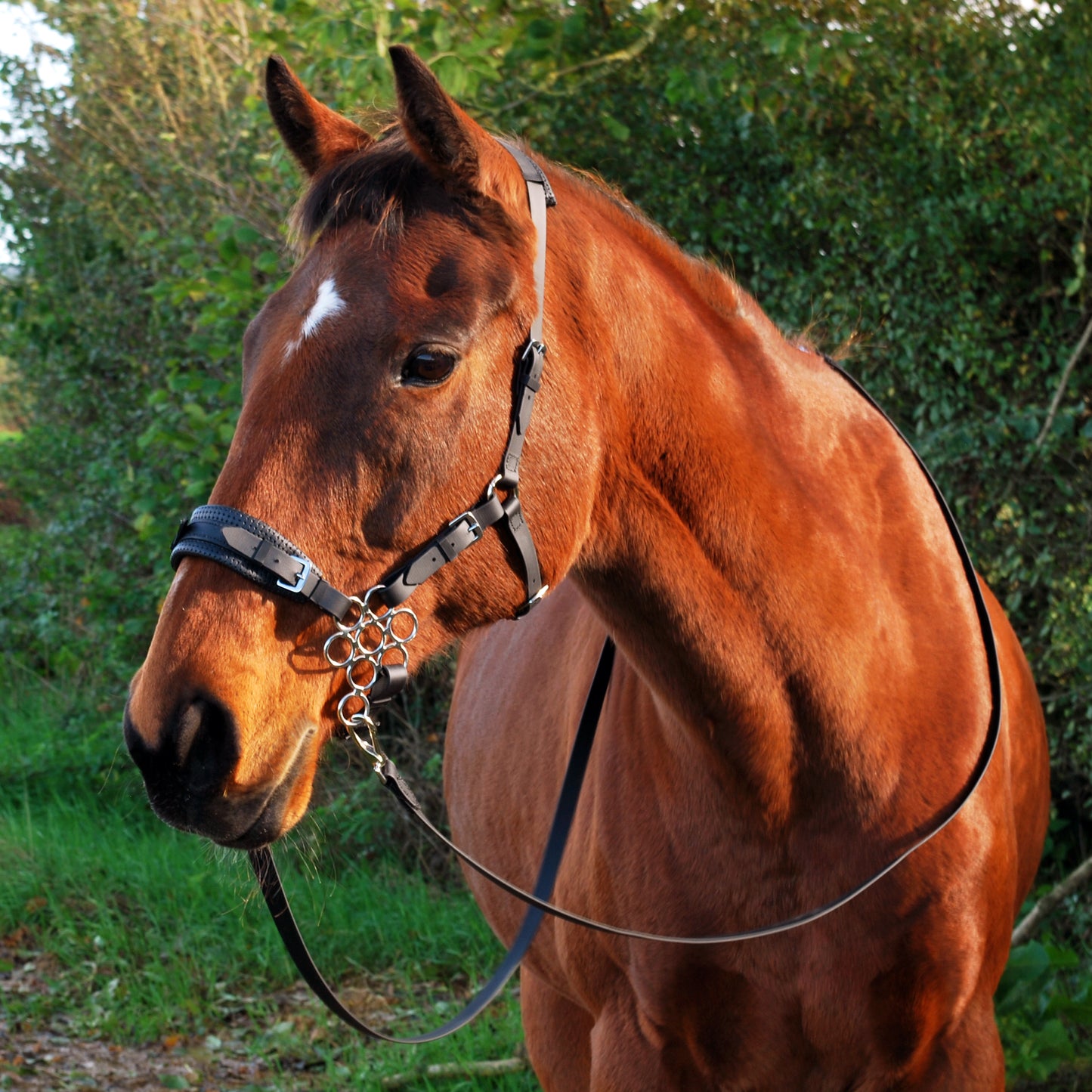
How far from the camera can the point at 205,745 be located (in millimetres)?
1481

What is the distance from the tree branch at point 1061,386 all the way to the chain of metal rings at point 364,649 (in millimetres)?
3066

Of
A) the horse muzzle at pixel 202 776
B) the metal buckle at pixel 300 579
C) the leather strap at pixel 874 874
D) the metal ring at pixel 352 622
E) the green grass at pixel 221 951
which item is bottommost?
the green grass at pixel 221 951

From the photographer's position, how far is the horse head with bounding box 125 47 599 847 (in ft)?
4.91

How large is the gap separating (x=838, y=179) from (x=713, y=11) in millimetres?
1010

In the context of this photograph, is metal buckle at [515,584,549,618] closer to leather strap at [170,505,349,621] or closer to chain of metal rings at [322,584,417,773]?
chain of metal rings at [322,584,417,773]

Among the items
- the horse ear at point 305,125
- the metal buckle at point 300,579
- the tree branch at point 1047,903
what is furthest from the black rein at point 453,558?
the tree branch at point 1047,903

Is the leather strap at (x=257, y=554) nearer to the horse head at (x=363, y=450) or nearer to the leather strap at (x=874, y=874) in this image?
the horse head at (x=363, y=450)

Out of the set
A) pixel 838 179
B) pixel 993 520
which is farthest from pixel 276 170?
pixel 993 520

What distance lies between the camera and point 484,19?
4555mm

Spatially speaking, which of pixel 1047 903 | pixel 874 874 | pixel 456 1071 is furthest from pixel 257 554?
pixel 1047 903

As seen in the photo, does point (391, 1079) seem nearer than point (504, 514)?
No

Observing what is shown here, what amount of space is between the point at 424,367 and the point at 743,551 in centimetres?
63

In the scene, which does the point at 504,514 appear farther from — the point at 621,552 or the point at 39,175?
the point at 39,175

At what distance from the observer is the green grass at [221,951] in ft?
13.6
